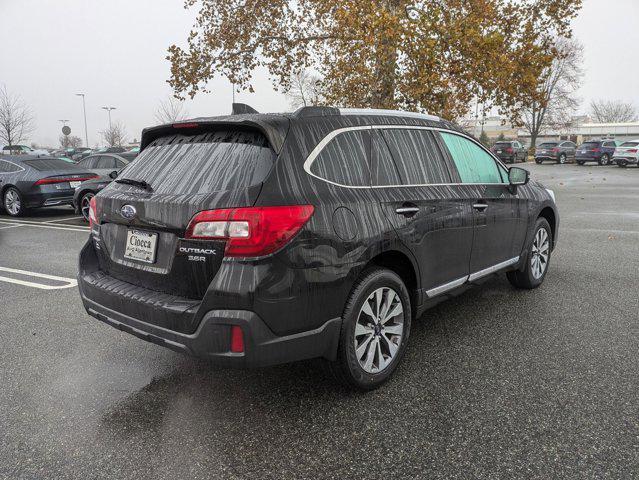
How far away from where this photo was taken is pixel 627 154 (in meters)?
29.8

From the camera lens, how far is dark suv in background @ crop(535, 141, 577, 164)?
3700cm

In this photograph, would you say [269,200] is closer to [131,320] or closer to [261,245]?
[261,245]

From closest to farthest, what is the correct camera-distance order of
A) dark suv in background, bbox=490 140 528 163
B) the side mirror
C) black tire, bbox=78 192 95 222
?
the side mirror → black tire, bbox=78 192 95 222 → dark suv in background, bbox=490 140 528 163

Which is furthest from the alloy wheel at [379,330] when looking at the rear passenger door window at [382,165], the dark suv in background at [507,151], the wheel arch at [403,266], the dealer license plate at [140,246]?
the dark suv in background at [507,151]

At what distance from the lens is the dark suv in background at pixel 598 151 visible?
3316cm

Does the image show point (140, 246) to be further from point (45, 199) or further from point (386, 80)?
point (386, 80)

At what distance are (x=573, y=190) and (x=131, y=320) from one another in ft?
59.2

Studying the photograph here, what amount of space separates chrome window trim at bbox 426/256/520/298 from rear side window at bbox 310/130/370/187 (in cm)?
103

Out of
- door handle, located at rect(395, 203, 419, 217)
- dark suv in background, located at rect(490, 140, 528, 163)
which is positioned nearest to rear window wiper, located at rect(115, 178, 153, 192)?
door handle, located at rect(395, 203, 419, 217)

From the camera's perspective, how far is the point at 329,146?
294 centimetres

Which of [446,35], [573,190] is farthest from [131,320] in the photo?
[573,190]

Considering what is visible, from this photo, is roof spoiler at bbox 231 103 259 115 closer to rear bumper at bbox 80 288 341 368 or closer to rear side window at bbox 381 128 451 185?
rear side window at bbox 381 128 451 185

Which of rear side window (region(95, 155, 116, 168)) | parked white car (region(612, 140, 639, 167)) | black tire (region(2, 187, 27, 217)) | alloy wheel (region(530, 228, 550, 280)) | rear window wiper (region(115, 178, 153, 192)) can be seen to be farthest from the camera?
parked white car (region(612, 140, 639, 167))

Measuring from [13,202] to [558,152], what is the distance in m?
35.6
